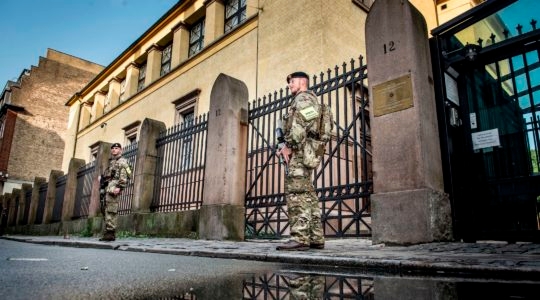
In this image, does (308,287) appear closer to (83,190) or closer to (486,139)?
(486,139)

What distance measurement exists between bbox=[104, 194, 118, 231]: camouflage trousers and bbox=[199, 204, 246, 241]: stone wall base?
1941 millimetres

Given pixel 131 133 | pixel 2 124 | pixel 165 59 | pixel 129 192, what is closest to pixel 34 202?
pixel 131 133

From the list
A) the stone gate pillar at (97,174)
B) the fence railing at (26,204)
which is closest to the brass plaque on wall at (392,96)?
the stone gate pillar at (97,174)

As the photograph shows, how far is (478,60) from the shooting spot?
16.3 feet

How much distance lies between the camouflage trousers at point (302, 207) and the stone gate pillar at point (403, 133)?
0.83m

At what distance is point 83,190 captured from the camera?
574 inches

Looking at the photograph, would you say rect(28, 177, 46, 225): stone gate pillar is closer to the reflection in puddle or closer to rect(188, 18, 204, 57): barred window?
rect(188, 18, 204, 57): barred window

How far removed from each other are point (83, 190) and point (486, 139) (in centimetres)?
1408

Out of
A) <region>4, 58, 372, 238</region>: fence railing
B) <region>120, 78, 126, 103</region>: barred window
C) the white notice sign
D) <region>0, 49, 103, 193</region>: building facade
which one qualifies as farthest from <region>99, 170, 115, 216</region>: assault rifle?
<region>0, 49, 103, 193</region>: building facade

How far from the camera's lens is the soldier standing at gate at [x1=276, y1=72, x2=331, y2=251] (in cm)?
426

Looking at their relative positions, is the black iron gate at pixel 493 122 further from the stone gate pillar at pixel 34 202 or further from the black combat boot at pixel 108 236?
the stone gate pillar at pixel 34 202

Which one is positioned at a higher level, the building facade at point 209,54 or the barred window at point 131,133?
the building facade at point 209,54

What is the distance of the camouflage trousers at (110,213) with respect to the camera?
305 inches

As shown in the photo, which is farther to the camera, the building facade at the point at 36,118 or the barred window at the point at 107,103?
the building facade at the point at 36,118
